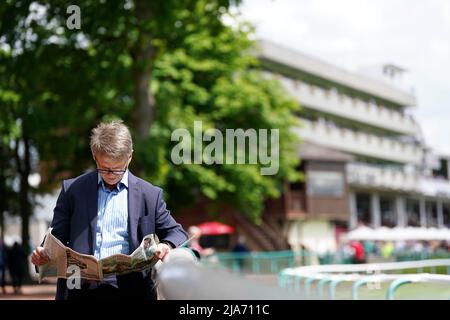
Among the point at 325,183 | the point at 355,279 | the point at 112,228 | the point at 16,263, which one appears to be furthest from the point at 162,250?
the point at 325,183

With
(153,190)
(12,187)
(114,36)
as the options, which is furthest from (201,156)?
(153,190)

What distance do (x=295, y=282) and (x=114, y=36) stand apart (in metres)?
8.60

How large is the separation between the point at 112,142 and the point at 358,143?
57110 mm

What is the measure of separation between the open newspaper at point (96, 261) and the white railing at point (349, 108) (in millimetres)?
44395

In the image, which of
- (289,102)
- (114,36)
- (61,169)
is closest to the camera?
(114,36)

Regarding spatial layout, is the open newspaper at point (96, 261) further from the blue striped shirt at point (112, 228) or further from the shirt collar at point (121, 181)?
the shirt collar at point (121, 181)

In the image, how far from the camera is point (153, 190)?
3.86 metres

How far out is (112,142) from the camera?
3652mm

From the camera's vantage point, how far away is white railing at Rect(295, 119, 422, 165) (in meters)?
54.7

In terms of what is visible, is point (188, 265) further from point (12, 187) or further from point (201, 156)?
point (12, 187)

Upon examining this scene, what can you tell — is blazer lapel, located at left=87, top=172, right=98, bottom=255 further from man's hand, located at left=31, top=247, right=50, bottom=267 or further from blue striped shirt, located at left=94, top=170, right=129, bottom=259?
man's hand, located at left=31, top=247, right=50, bottom=267

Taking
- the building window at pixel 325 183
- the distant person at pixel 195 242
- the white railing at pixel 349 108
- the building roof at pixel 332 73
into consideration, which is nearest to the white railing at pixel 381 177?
the white railing at pixel 349 108

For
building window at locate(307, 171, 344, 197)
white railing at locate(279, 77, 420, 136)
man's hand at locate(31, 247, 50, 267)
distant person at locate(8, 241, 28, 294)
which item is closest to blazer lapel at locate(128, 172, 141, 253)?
man's hand at locate(31, 247, 50, 267)

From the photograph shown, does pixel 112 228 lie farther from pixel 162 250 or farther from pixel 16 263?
pixel 16 263
